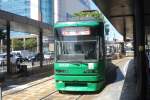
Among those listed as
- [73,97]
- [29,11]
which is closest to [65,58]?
[73,97]

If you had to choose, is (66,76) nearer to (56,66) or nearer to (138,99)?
(56,66)

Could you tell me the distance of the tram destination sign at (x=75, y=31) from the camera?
1719 centimetres

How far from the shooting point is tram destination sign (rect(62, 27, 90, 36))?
17.2 m

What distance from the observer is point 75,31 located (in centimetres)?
1725

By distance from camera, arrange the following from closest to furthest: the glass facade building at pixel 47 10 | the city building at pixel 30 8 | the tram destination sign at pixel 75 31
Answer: the tram destination sign at pixel 75 31
the city building at pixel 30 8
the glass facade building at pixel 47 10

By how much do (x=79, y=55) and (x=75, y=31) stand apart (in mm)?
1095

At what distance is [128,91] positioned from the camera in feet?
56.7

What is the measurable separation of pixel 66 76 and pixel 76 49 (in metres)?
1.16

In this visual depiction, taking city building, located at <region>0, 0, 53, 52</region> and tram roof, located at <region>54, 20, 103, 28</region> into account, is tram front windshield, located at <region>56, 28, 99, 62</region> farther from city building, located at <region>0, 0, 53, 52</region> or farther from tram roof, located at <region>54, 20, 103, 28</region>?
city building, located at <region>0, 0, 53, 52</region>

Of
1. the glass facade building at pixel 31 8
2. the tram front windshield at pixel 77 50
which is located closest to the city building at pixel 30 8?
the glass facade building at pixel 31 8

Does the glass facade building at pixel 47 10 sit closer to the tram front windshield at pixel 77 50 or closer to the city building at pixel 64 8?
the city building at pixel 64 8

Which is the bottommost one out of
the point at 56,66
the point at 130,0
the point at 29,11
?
the point at 56,66

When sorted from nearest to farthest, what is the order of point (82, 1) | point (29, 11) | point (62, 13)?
1. point (29, 11)
2. point (62, 13)
3. point (82, 1)

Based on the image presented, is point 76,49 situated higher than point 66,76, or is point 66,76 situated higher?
point 76,49
